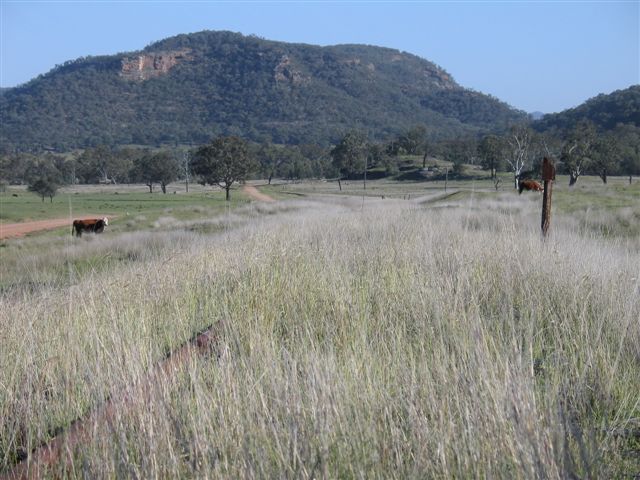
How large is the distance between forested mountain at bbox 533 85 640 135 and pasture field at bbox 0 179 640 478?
107141 mm

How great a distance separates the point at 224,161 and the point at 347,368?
57.1 meters

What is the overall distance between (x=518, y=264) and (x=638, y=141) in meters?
82.7

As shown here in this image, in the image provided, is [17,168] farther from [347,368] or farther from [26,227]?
[347,368]

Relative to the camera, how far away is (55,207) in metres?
54.1

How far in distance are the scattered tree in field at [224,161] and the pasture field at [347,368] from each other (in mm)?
52810

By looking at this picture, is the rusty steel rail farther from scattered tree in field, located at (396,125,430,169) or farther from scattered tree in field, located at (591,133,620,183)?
scattered tree in field, located at (396,125,430,169)

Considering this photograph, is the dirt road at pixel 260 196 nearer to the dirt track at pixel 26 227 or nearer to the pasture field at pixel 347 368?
the dirt track at pixel 26 227

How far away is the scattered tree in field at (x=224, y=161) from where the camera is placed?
196 ft

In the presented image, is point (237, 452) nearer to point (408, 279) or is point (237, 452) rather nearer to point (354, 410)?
point (354, 410)

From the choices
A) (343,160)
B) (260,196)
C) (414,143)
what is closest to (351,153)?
(343,160)

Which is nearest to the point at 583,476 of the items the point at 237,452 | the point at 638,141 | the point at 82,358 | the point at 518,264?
the point at 237,452

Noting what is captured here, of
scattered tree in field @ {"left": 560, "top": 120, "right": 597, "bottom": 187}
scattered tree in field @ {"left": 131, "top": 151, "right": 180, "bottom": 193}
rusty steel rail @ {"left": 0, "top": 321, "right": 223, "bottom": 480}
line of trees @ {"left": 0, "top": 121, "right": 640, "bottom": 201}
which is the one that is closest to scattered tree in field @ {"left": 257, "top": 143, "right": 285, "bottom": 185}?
line of trees @ {"left": 0, "top": 121, "right": 640, "bottom": 201}

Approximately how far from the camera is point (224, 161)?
59562 millimetres

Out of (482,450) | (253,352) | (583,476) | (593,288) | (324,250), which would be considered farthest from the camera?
(324,250)
